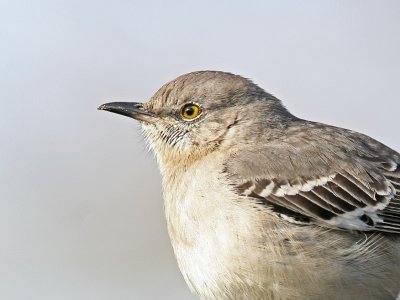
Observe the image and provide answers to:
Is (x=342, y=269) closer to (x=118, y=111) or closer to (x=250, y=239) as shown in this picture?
(x=250, y=239)

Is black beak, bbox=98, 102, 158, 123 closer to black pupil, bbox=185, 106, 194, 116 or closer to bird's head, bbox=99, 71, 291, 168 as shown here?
bird's head, bbox=99, 71, 291, 168

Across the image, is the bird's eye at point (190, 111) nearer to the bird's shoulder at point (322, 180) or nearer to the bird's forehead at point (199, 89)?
the bird's forehead at point (199, 89)

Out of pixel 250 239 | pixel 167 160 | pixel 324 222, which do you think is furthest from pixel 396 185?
pixel 167 160

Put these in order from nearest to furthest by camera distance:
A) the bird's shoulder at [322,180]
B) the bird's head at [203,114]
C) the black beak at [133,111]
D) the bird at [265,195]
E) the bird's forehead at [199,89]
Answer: the bird at [265,195]
the bird's shoulder at [322,180]
the bird's head at [203,114]
the bird's forehead at [199,89]
the black beak at [133,111]

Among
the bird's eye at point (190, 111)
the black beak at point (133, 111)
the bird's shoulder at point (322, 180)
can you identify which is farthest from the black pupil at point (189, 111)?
the bird's shoulder at point (322, 180)

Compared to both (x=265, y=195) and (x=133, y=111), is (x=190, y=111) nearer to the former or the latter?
(x=133, y=111)

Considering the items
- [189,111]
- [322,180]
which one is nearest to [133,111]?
[189,111]

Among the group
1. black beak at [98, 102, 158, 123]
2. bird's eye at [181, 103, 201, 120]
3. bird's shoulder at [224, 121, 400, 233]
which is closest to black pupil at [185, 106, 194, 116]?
bird's eye at [181, 103, 201, 120]
